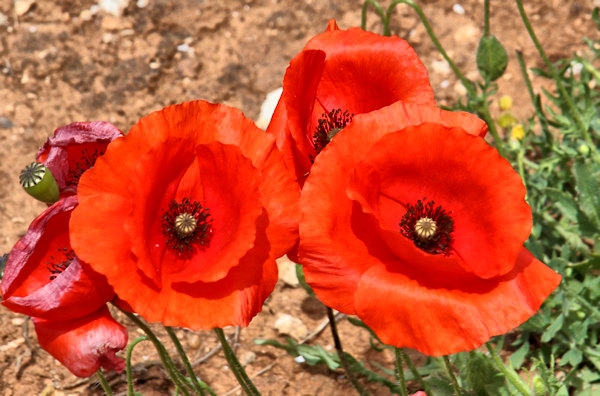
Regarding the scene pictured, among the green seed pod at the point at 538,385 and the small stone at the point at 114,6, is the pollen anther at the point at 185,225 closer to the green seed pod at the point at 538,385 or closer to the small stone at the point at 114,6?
the green seed pod at the point at 538,385

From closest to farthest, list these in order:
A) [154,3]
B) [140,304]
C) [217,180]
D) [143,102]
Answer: [140,304] < [217,180] < [143,102] < [154,3]

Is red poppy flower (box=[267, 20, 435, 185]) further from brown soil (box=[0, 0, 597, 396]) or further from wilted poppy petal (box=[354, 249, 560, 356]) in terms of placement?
brown soil (box=[0, 0, 597, 396])

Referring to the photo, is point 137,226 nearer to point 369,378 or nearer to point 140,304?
point 140,304

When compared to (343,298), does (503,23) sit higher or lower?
lower

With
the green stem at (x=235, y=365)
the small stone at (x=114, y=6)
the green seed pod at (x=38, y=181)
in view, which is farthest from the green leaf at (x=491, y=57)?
the small stone at (x=114, y=6)

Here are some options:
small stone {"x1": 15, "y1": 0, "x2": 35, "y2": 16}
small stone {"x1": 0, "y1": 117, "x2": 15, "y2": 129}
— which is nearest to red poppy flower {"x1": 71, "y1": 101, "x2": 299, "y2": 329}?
small stone {"x1": 0, "y1": 117, "x2": 15, "y2": 129}

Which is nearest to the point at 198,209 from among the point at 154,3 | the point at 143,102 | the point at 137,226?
the point at 137,226

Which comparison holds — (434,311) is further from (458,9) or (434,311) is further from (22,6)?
(22,6)
